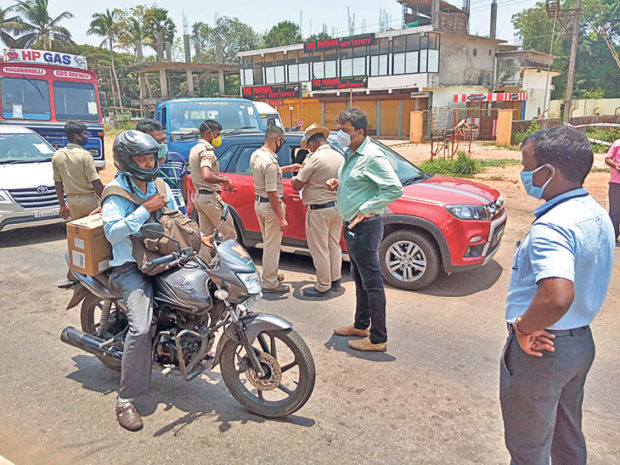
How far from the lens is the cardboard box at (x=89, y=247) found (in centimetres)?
330

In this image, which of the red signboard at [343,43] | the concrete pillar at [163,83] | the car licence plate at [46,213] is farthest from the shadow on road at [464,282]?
the concrete pillar at [163,83]

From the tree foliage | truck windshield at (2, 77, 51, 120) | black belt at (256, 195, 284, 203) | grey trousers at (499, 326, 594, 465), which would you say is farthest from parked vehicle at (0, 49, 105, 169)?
the tree foliage

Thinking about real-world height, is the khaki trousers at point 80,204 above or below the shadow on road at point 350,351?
above

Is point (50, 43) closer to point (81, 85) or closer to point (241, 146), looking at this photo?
point (81, 85)

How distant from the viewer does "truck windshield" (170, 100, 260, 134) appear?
10703 mm

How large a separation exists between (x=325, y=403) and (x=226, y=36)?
66.9 m

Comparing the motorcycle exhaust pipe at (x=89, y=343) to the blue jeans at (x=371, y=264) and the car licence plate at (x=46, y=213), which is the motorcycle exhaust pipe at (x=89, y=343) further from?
the car licence plate at (x=46, y=213)

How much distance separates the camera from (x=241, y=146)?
6762 mm

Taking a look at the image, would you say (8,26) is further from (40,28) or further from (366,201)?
(366,201)

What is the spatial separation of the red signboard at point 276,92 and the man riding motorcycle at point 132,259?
101 feet

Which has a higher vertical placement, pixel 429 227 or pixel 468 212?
pixel 468 212

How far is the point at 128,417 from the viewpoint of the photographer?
3170mm

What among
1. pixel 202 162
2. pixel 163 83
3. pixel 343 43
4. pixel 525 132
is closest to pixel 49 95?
pixel 202 162

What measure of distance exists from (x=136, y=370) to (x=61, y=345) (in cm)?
168
